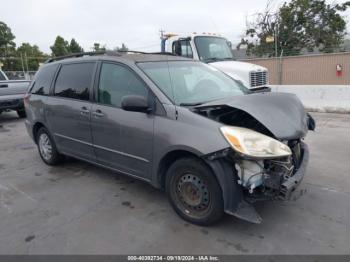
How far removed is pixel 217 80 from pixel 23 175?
3435 mm

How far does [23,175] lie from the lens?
15.5 ft

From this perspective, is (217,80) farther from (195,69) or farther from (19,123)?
(19,123)

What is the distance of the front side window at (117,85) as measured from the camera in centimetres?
346

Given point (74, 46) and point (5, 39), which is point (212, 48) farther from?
point (74, 46)

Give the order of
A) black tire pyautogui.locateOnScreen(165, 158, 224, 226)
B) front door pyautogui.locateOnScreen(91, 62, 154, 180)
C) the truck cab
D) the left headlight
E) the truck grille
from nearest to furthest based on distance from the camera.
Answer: the left headlight, black tire pyautogui.locateOnScreen(165, 158, 224, 226), front door pyautogui.locateOnScreen(91, 62, 154, 180), the truck cab, the truck grille

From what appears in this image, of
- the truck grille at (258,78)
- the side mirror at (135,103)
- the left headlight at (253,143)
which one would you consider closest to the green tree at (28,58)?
the truck grille at (258,78)

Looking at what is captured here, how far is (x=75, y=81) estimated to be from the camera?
429 centimetres

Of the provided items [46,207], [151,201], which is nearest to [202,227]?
[151,201]

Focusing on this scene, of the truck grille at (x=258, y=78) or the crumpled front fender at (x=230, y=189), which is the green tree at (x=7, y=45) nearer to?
the truck grille at (x=258, y=78)

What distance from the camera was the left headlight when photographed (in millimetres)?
2633

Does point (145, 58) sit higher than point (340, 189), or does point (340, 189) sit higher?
point (145, 58)

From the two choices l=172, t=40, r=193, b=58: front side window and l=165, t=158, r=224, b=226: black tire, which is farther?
l=172, t=40, r=193, b=58: front side window

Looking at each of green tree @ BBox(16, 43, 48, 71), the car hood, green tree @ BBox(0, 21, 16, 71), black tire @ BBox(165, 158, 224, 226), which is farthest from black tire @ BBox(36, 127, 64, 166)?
green tree @ BBox(16, 43, 48, 71)

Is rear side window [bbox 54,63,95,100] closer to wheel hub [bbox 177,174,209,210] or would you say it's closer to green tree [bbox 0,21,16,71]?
wheel hub [bbox 177,174,209,210]
